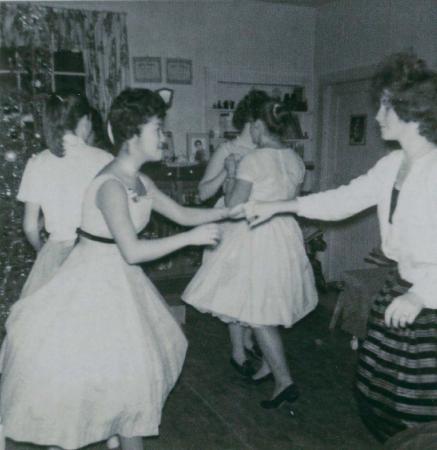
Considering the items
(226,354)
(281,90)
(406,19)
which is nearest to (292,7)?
(281,90)

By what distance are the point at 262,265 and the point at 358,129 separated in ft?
10.4

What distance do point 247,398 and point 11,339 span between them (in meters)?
1.53

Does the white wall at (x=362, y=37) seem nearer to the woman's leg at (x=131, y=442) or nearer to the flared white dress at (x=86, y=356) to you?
the flared white dress at (x=86, y=356)

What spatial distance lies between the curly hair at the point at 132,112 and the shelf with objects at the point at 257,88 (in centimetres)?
359

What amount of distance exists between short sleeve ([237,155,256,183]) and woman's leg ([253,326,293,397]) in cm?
82

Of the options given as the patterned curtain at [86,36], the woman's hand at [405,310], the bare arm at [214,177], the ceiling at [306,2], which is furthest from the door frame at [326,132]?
the woman's hand at [405,310]

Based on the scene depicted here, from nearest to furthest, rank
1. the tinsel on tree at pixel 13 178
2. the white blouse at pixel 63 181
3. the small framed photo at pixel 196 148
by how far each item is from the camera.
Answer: the white blouse at pixel 63 181, the tinsel on tree at pixel 13 178, the small framed photo at pixel 196 148

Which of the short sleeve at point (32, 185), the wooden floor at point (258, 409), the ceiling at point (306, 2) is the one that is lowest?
the wooden floor at point (258, 409)

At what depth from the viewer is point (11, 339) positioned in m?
2.04

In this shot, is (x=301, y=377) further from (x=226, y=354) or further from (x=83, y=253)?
(x=83, y=253)

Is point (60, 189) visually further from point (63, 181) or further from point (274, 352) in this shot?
point (274, 352)

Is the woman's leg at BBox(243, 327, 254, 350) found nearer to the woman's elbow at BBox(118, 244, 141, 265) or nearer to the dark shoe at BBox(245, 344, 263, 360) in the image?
the dark shoe at BBox(245, 344, 263, 360)

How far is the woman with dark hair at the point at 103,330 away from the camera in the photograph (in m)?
1.90

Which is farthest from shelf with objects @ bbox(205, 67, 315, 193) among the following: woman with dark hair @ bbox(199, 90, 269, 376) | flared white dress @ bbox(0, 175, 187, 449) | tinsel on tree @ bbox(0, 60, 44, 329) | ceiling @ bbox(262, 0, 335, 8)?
flared white dress @ bbox(0, 175, 187, 449)
